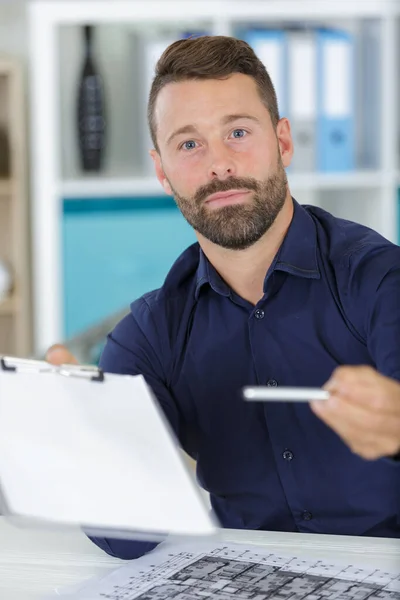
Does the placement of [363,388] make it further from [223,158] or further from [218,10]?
[218,10]

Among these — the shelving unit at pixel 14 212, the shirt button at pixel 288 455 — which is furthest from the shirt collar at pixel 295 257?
the shelving unit at pixel 14 212

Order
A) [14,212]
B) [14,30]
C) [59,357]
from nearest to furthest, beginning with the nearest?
[59,357], [14,212], [14,30]

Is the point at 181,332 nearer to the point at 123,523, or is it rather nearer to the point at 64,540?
the point at 64,540

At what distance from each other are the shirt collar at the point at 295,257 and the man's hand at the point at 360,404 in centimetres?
51

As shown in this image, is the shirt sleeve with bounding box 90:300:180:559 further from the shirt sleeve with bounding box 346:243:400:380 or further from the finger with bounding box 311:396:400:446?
the finger with bounding box 311:396:400:446

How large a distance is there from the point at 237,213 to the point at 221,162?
0.28ft

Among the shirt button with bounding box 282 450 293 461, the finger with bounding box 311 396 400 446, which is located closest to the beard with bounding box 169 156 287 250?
the shirt button with bounding box 282 450 293 461

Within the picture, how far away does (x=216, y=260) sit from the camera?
160 cm

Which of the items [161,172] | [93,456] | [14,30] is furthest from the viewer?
[14,30]

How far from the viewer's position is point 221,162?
59.0 inches

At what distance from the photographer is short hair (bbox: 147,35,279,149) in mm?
1537

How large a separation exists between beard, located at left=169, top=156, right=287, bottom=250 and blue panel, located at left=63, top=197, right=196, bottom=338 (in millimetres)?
1970

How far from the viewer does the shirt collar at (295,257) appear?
1504mm

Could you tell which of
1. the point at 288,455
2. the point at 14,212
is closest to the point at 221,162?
the point at 288,455
